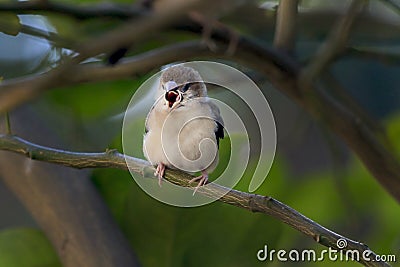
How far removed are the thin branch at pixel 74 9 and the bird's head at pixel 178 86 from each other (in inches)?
1.5

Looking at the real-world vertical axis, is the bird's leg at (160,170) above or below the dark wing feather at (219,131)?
below

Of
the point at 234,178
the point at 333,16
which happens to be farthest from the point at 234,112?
the point at 333,16

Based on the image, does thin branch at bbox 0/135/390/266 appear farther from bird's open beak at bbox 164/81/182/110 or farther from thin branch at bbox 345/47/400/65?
thin branch at bbox 345/47/400/65

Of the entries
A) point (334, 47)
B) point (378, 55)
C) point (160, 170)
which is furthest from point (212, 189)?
point (378, 55)

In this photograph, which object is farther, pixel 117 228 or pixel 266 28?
pixel 266 28

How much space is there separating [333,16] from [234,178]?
0.73 ft

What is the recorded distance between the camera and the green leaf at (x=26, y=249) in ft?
1.61

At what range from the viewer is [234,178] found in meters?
0.44

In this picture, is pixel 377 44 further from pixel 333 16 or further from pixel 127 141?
pixel 127 141

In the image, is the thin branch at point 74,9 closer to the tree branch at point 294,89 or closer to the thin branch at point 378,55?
the tree branch at point 294,89

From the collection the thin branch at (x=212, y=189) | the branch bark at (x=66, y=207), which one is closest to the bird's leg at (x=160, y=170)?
the thin branch at (x=212, y=189)

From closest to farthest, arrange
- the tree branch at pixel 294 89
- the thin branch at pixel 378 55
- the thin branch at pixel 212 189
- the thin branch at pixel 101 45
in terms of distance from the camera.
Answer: the thin branch at pixel 101 45
the thin branch at pixel 212 189
the tree branch at pixel 294 89
the thin branch at pixel 378 55

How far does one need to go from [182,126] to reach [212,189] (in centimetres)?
4

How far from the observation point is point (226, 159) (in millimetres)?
449
